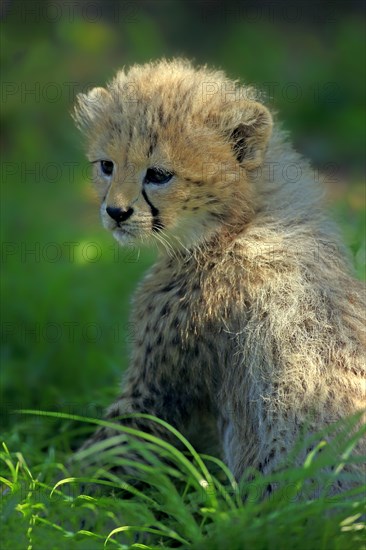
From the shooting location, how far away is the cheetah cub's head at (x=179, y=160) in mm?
4117

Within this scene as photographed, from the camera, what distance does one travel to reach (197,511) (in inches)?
139

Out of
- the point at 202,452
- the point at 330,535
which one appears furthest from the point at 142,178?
the point at 330,535

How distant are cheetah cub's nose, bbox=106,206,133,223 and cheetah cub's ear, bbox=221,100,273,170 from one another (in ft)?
1.90

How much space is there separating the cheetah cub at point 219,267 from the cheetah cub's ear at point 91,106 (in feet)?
0.16

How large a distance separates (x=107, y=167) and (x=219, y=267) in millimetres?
739

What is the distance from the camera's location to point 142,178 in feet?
13.5

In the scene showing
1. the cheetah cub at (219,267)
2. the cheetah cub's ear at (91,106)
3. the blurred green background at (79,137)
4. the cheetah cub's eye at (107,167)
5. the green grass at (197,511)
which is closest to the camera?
the green grass at (197,511)

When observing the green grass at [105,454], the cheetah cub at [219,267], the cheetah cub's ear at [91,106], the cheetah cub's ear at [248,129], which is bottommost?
the green grass at [105,454]

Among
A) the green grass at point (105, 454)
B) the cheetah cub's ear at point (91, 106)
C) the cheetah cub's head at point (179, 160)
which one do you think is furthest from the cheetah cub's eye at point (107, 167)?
the green grass at point (105, 454)

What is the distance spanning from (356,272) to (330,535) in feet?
5.28

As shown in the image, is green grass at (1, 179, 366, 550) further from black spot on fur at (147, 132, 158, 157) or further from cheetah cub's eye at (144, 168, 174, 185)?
black spot on fur at (147, 132, 158, 157)

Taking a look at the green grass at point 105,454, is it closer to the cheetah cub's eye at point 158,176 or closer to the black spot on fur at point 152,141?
the cheetah cub's eye at point 158,176

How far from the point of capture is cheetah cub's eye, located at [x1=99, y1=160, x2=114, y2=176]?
437 cm

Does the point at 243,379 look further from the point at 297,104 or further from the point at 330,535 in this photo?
the point at 297,104
